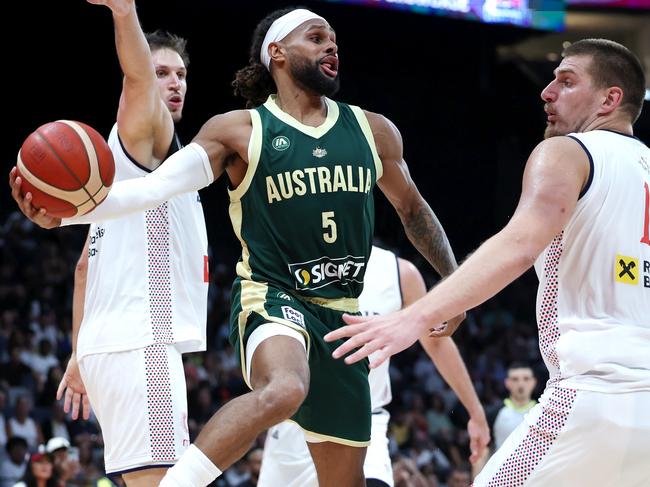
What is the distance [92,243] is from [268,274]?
0.92 metres

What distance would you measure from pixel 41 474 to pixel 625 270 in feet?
23.1

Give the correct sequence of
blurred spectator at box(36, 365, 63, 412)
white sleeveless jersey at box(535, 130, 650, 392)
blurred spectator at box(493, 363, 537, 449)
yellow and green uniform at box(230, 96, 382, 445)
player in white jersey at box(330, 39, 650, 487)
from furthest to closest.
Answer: blurred spectator at box(36, 365, 63, 412), blurred spectator at box(493, 363, 537, 449), yellow and green uniform at box(230, 96, 382, 445), white sleeveless jersey at box(535, 130, 650, 392), player in white jersey at box(330, 39, 650, 487)

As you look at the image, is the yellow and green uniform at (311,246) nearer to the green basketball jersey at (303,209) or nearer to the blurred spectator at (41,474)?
the green basketball jersey at (303,209)

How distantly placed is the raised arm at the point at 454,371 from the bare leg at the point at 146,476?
6.05 ft

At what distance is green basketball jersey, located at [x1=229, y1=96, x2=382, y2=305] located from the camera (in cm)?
452

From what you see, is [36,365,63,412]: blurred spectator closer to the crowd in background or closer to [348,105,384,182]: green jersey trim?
the crowd in background

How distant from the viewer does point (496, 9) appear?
51.8 feet

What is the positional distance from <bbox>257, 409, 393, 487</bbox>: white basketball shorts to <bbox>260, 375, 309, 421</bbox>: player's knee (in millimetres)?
1893

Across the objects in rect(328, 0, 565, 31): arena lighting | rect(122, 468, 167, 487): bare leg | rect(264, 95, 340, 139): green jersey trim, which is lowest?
rect(122, 468, 167, 487): bare leg

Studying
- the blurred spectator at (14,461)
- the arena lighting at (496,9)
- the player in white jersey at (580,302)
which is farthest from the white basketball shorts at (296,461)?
the arena lighting at (496,9)

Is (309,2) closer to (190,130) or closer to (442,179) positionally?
(190,130)

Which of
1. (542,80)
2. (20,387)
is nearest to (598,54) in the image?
(20,387)

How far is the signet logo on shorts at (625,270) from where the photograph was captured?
11.3 feet

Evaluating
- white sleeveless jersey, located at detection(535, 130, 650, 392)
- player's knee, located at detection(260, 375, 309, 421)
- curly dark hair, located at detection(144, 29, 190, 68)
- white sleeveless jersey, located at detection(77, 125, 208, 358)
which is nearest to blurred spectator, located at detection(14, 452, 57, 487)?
white sleeveless jersey, located at detection(77, 125, 208, 358)
